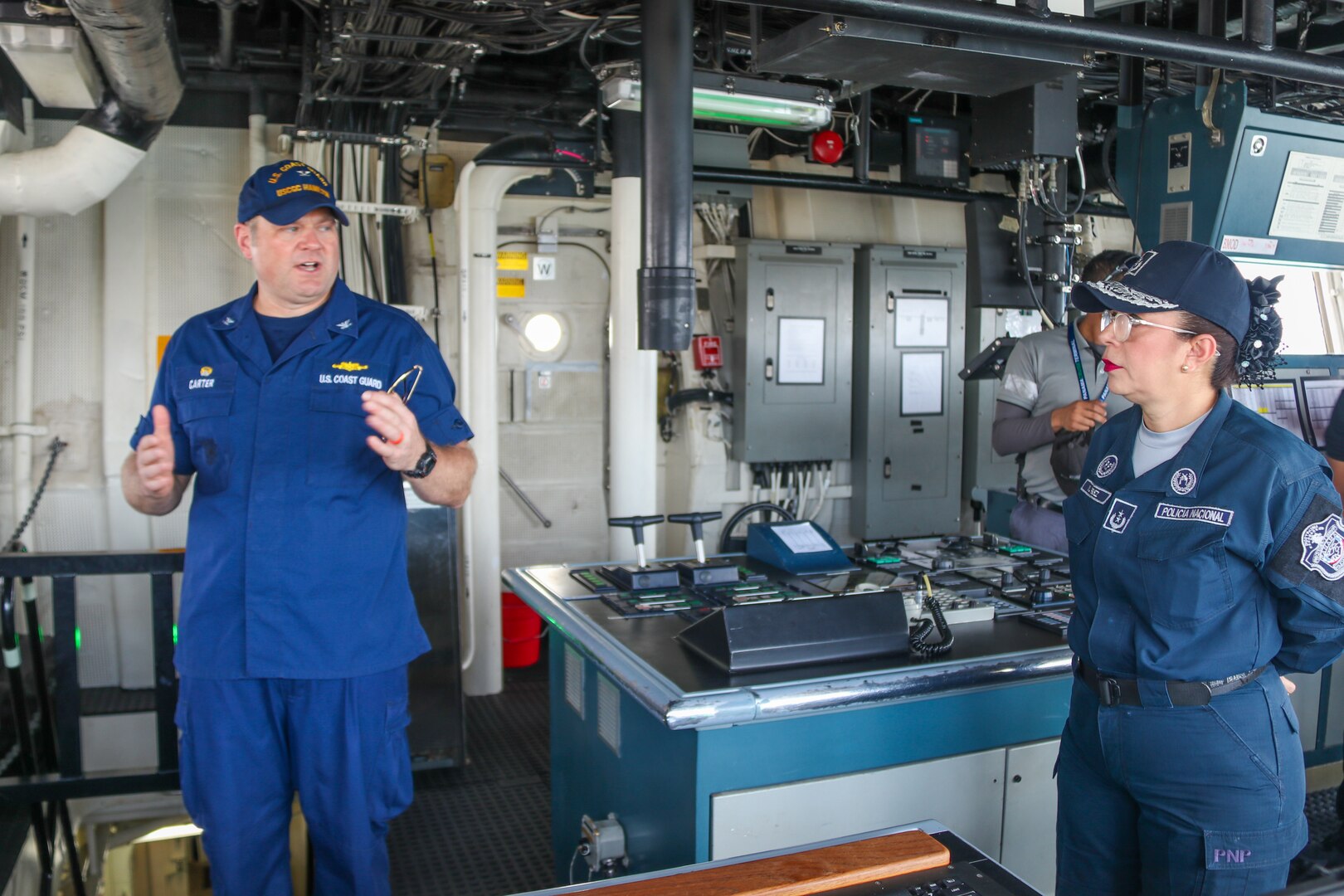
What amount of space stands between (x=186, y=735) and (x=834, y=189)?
423 cm

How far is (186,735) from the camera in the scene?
82.4 inches

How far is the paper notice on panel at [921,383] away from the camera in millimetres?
5816

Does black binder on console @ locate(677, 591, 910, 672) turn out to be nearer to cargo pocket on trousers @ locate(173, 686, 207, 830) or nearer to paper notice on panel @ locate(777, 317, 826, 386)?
cargo pocket on trousers @ locate(173, 686, 207, 830)

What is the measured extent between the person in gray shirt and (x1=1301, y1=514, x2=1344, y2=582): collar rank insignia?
133 centimetres

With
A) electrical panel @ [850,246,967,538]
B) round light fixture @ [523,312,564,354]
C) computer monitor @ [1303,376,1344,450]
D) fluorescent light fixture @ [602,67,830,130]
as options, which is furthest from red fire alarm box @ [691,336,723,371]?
computer monitor @ [1303,376,1344,450]

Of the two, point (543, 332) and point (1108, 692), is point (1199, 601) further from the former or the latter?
point (543, 332)

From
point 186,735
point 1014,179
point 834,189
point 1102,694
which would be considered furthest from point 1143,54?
point 1014,179

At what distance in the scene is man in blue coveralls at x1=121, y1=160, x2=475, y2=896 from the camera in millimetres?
2064

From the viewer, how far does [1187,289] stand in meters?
1.69

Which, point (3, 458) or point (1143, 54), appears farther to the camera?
point (3, 458)

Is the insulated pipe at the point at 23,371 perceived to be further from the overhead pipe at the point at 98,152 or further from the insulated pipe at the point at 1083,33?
the insulated pipe at the point at 1083,33

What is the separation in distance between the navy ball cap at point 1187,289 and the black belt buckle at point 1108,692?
23.0 inches

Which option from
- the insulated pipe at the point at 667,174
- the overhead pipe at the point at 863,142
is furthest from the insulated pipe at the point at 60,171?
the overhead pipe at the point at 863,142

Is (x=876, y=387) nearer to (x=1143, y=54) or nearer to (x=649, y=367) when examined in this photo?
(x=649, y=367)
